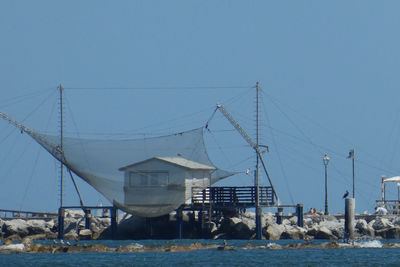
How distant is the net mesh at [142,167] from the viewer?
249ft

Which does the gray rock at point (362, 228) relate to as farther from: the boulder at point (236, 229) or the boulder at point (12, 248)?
the boulder at point (12, 248)

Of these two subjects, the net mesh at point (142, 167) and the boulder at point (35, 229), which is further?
the boulder at point (35, 229)

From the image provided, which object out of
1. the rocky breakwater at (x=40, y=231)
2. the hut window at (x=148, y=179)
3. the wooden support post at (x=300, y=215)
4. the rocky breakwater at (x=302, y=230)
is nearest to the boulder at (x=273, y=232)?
the rocky breakwater at (x=302, y=230)

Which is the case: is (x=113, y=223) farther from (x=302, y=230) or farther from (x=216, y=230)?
(x=302, y=230)

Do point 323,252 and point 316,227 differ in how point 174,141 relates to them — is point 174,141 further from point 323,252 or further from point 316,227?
point 323,252

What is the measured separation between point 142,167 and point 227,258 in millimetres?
19517

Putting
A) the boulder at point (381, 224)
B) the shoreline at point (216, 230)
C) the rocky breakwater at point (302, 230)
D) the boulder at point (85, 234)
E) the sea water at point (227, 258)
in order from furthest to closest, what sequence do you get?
the boulder at point (381, 224) → the boulder at point (85, 234) → the shoreline at point (216, 230) → the rocky breakwater at point (302, 230) → the sea water at point (227, 258)

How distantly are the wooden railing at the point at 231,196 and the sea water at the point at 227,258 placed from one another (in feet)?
38.1

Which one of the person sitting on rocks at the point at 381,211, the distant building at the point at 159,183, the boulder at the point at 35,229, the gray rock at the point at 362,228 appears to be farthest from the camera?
the person sitting on rocks at the point at 381,211

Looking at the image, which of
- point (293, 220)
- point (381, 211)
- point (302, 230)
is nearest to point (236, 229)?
point (302, 230)

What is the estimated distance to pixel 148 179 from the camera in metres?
78.9

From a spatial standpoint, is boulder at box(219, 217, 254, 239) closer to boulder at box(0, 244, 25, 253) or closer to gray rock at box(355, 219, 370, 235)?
gray rock at box(355, 219, 370, 235)

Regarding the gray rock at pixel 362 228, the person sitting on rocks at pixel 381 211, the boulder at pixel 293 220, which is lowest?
the gray rock at pixel 362 228

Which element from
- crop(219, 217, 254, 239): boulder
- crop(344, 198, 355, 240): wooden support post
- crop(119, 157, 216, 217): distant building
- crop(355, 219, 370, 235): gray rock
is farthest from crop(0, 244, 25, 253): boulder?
crop(355, 219, 370, 235): gray rock
